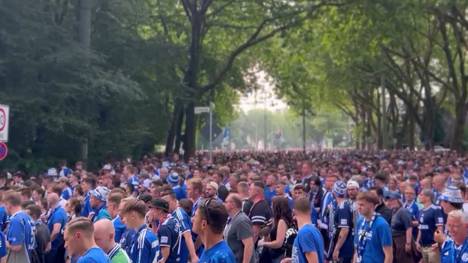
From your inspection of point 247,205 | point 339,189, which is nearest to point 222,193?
point 247,205

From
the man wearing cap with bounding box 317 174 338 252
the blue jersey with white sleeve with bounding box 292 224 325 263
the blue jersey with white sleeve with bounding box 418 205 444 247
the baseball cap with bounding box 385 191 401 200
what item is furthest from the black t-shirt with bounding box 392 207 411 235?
the blue jersey with white sleeve with bounding box 292 224 325 263

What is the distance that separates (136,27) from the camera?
31016mm

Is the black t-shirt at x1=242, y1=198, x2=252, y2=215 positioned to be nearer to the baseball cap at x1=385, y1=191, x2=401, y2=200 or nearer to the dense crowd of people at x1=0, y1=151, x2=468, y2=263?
the dense crowd of people at x1=0, y1=151, x2=468, y2=263

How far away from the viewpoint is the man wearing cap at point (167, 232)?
9.24 metres

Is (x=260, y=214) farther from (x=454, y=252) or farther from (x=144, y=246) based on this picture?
(x=454, y=252)

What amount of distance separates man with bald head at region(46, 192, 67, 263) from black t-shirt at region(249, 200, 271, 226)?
2.88 meters

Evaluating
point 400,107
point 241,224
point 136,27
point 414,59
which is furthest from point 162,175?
point 400,107

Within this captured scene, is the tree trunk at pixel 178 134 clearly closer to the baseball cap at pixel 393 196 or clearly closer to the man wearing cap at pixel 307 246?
the baseball cap at pixel 393 196

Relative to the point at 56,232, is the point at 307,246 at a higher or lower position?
higher

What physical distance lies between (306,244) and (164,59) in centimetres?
2412

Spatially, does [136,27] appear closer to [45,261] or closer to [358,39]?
[358,39]

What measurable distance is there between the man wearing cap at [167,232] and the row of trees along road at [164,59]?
14.9 meters

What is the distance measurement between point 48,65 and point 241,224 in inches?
673

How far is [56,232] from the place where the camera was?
1130 cm
